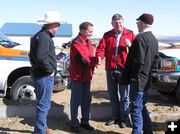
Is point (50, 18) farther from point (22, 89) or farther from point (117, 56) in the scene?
point (22, 89)

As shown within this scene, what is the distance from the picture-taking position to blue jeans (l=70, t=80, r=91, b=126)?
6.85 meters

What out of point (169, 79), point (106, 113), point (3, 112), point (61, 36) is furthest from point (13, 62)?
point (61, 36)

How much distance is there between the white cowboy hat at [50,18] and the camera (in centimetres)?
609

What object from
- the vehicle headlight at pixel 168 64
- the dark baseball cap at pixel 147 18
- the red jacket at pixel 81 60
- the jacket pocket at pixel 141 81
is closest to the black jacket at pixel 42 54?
the red jacket at pixel 81 60

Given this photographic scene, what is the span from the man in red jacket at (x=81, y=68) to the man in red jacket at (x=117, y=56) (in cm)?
32

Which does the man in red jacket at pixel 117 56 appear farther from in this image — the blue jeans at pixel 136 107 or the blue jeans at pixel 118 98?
the blue jeans at pixel 136 107

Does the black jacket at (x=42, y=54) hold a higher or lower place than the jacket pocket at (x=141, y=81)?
higher

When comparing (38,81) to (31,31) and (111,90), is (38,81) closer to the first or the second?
(111,90)

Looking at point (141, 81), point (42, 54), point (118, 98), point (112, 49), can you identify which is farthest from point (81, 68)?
point (141, 81)

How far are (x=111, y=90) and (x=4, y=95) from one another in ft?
8.44

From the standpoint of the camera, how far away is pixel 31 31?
79.9 m

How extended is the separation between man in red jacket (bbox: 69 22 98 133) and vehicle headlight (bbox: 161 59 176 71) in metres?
2.18

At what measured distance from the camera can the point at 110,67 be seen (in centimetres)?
707

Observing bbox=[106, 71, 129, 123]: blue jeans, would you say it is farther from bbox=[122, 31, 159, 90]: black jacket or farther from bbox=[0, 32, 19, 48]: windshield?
bbox=[0, 32, 19, 48]: windshield
